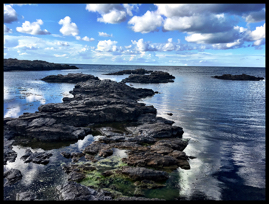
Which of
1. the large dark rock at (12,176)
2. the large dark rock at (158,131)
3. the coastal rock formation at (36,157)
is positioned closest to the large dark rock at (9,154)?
the coastal rock formation at (36,157)

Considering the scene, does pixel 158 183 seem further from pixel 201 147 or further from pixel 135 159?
pixel 201 147

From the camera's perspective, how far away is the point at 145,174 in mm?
16328

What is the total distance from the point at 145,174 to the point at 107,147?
699 cm

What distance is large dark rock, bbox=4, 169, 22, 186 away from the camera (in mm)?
15111

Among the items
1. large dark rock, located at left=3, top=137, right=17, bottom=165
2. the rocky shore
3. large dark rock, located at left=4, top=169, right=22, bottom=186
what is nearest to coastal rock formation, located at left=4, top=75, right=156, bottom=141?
the rocky shore

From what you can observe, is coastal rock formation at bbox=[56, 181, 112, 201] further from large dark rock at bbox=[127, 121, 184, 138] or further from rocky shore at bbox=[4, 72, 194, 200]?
large dark rock at bbox=[127, 121, 184, 138]

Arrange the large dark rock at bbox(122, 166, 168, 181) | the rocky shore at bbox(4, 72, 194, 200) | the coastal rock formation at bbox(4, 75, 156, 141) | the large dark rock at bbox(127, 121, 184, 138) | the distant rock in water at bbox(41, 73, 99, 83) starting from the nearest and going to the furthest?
the rocky shore at bbox(4, 72, 194, 200), the large dark rock at bbox(122, 166, 168, 181), the coastal rock formation at bbox(4, 75, 156, 141), the large dark rock at bbox(127, 121, 184, 138), the distant rock in water at bbox(41, 73, 99, 83)

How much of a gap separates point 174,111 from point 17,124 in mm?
28898

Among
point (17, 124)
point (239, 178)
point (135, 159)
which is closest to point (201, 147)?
point (239, 178)

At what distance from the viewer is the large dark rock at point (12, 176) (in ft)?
49.6

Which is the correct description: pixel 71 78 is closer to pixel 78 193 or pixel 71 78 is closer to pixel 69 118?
pixel 69 118

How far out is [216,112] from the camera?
131ft

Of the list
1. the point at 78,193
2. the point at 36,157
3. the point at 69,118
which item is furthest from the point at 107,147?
the point at 69,118

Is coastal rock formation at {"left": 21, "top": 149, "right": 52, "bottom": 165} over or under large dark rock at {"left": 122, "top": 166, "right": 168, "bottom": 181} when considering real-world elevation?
over
